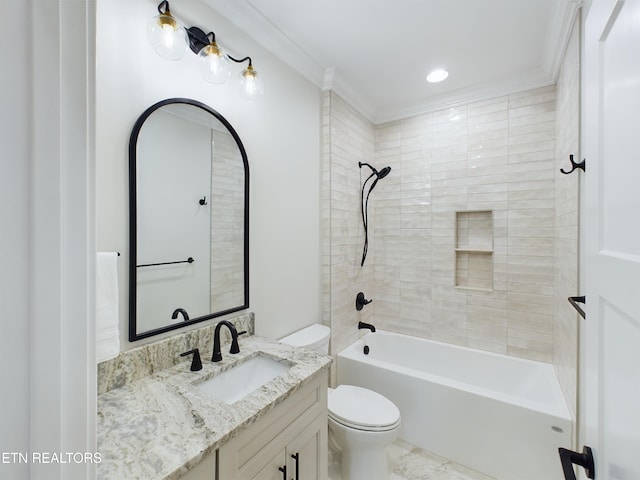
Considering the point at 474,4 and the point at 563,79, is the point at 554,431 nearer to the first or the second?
the point at 563,79

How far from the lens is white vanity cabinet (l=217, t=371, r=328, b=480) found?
892 mm

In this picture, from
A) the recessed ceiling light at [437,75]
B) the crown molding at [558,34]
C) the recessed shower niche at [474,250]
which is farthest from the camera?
the recessed shower niche at [474,250]

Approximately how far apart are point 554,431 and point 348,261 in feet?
5.30

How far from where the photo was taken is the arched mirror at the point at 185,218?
46.4 inches

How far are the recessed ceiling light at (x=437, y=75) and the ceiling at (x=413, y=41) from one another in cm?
4

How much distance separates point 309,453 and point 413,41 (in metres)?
2.32

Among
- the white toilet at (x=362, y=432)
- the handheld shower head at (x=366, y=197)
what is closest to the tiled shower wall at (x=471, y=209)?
the handheld shower head at (x=366, y=197)

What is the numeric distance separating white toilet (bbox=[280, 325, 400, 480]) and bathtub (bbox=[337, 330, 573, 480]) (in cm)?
39

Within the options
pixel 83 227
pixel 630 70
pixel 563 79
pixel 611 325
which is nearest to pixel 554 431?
pixel 611 325

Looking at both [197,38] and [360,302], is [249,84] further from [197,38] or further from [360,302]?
[360,302]

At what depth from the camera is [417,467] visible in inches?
72.0

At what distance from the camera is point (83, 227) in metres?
0.38

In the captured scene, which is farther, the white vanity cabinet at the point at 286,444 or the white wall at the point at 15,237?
the white vanity cabinet at the point at 286,444

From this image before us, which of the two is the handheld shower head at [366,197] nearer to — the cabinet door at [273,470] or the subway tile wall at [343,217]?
the subway tile wall at [343,217]
